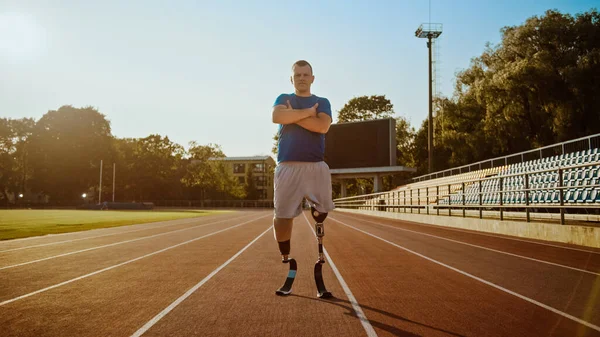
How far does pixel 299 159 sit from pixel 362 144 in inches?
1539

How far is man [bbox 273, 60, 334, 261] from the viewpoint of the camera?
405 cm

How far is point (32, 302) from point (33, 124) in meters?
77.5

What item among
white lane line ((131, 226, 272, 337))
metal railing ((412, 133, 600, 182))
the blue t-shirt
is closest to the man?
the blue t-shirt

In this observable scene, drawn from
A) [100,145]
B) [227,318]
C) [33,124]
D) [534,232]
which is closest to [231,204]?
[100,145]

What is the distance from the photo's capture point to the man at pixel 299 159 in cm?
405

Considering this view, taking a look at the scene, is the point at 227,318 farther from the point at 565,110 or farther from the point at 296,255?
the point at 565,110

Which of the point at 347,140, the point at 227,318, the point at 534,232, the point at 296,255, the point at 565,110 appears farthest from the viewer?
the point at 347,140

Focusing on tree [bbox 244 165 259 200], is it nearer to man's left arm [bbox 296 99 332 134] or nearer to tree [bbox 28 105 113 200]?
tree [bbox 28 105 113 200]

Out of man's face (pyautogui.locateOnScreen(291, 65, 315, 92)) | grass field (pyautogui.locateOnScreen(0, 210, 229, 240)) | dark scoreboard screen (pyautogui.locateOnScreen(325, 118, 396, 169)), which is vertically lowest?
grass field (pyautogui.locateOnScreen(0, 210, 229, 240))

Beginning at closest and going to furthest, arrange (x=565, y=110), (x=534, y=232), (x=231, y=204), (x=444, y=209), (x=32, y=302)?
(x=32, y=302) < (x=534, y=232) < (x=444, y=209) < (x=565, y=110) < (x=231, y=204)

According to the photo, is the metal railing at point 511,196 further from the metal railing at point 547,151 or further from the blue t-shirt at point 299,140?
the blue t-shirt at point 299,140

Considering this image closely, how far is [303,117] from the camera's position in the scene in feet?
13.0

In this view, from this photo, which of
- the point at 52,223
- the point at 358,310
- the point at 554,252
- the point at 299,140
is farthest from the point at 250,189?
the point at 358,310

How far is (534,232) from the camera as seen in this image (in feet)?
32.2
